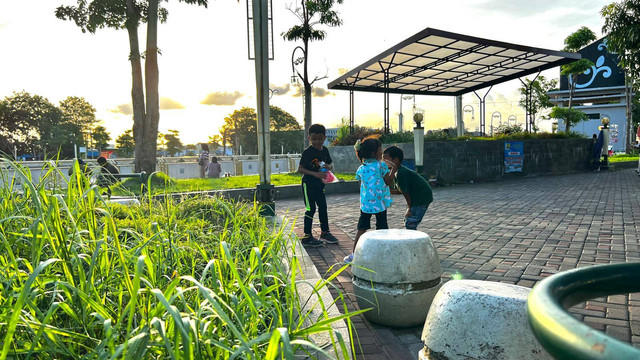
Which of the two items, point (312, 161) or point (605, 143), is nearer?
point (312, 161)

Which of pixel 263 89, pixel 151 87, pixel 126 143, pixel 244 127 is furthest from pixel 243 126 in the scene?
pixel 263 89

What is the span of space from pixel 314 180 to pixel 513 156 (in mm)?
13800

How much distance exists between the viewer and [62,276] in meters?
2.18

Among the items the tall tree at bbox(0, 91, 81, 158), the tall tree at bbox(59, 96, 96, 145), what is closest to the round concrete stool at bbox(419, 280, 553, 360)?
the tall tree at bbox(0, 91, 81, 158)

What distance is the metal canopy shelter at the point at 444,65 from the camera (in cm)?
1614

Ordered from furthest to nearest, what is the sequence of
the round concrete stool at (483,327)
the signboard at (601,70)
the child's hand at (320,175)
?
the signboard at (601,70), the child's hand at (320,175), the round concrete stool at (483,327)

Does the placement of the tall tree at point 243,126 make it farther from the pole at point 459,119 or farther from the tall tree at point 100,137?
the pole at point 459,119

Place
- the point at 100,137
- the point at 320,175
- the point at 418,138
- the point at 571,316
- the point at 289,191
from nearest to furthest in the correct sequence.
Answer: the point at 571,316, the point at 320,175, the point at 289,191, the point at 418,138, the point at 100,137

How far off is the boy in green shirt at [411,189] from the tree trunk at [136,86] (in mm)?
13980

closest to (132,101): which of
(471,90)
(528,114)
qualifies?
(471,90)

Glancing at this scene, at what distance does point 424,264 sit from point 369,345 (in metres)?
0.78

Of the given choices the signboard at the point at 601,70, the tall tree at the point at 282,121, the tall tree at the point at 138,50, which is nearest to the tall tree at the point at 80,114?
the tall tree at the point at 282,121

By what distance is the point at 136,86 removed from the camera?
55.3ft

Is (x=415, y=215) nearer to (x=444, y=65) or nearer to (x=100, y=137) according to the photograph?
(x=444, y=65)
